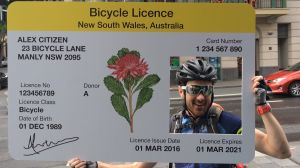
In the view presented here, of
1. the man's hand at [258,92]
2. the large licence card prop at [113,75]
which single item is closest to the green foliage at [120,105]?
the large licence card prop at [113,75]

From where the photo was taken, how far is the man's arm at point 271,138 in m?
2.64

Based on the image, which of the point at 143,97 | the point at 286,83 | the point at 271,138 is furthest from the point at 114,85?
the point at 286,83

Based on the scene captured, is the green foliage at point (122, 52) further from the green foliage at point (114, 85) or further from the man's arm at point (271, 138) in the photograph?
the man's arm at point (271, 138)

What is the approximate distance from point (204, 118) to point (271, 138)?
372 millimetres

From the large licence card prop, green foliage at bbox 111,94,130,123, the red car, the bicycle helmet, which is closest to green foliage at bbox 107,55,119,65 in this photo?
the large licence card prop

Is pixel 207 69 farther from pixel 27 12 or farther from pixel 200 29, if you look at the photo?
pixel 27 12

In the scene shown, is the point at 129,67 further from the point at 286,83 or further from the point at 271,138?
the point at 286,83

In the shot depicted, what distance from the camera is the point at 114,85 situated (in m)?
2.70

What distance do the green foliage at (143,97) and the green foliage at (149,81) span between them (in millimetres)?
22

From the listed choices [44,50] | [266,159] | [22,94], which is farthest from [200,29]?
[266,159]

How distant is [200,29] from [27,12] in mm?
923

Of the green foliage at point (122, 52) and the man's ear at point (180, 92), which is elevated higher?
the green foliage at point (122, 52)

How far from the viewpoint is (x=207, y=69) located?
106 inches

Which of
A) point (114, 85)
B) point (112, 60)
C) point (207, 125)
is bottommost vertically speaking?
point (207, 125)
